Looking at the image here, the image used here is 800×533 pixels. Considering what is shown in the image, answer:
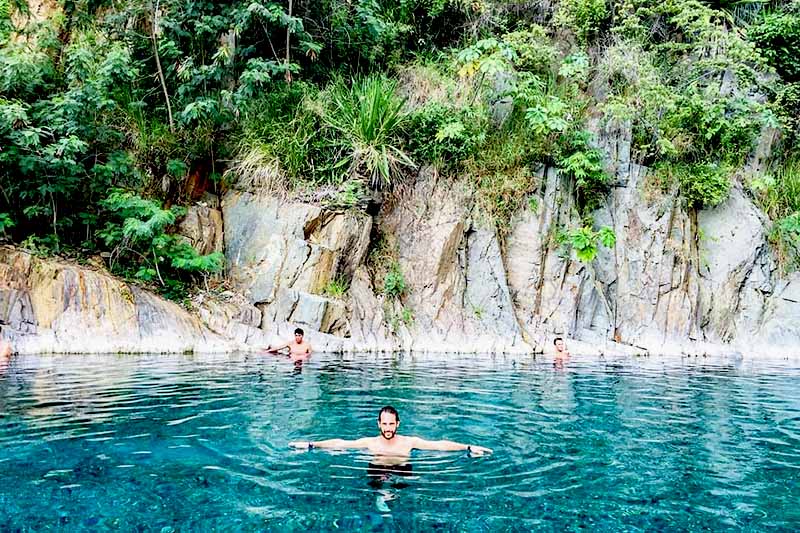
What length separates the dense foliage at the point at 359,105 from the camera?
1323 cm

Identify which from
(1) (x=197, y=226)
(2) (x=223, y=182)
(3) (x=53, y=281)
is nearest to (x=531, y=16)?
(2) (x=223, y=182)

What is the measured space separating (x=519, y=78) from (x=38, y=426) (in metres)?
13.4

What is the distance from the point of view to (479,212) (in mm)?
15516

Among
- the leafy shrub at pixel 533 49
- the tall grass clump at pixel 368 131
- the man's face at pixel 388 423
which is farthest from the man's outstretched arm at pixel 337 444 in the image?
the leafy shrub at pixel 533 49

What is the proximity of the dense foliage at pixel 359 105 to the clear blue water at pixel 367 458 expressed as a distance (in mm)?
4186

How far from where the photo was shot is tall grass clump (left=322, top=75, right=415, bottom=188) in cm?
1509

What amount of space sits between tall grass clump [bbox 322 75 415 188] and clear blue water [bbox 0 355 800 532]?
5901 millimetres

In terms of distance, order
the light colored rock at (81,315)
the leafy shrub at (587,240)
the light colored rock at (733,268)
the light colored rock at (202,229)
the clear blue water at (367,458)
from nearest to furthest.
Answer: the clear blue water at (367,458)
the light colored rock at (81,315)
the light colored rock at (202,229)
the leafy shrub at (587,240)
the light colored rock at (733,268)

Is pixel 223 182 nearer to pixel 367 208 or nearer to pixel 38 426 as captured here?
pixel 367 208

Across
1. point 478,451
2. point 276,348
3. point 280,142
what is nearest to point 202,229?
point 280,142

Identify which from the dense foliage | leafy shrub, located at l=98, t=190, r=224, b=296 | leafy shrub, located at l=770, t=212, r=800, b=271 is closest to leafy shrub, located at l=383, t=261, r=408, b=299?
the dense foliage

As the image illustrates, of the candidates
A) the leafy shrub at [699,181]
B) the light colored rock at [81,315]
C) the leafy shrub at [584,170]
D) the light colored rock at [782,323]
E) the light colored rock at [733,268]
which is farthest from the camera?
the leafy shrub at [699,181]

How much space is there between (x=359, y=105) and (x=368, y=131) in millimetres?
821

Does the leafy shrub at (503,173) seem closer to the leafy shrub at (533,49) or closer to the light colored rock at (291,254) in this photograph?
the leafy shrub at (533,49)
